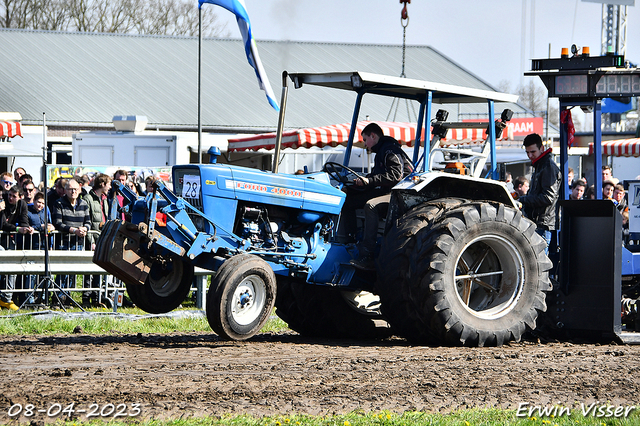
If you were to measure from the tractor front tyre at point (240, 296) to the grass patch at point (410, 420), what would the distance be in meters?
2.16

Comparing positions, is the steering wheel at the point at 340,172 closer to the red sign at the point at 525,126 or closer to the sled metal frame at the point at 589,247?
the sled metal frame at the point at 589,247

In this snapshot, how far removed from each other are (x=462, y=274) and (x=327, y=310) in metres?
1.43

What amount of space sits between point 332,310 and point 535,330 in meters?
1.99

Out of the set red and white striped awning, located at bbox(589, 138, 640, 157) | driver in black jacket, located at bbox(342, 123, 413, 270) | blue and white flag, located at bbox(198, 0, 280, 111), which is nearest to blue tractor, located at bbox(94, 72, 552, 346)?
driver in black jacket, located at bbox(342, 123, 413, 270)

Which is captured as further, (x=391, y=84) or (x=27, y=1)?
(x=27, y=1)

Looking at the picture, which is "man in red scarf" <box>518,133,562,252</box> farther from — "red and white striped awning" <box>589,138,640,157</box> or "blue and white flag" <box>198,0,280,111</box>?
"red and white striped awning" <box>589,138,640,157</box>

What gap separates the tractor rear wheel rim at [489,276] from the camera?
781cm

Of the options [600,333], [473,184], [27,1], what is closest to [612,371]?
[600,333]

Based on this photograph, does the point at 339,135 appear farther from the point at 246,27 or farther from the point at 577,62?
the point at 577,62

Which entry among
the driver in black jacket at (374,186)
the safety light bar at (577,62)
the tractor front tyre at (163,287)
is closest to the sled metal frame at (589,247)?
the safety light bar at (577,62)

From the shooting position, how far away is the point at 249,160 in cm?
2278

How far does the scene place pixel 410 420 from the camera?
469 cm

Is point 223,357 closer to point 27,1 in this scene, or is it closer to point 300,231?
point 300,231

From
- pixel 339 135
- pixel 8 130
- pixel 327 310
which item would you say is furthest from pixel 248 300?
pixel 8 130
